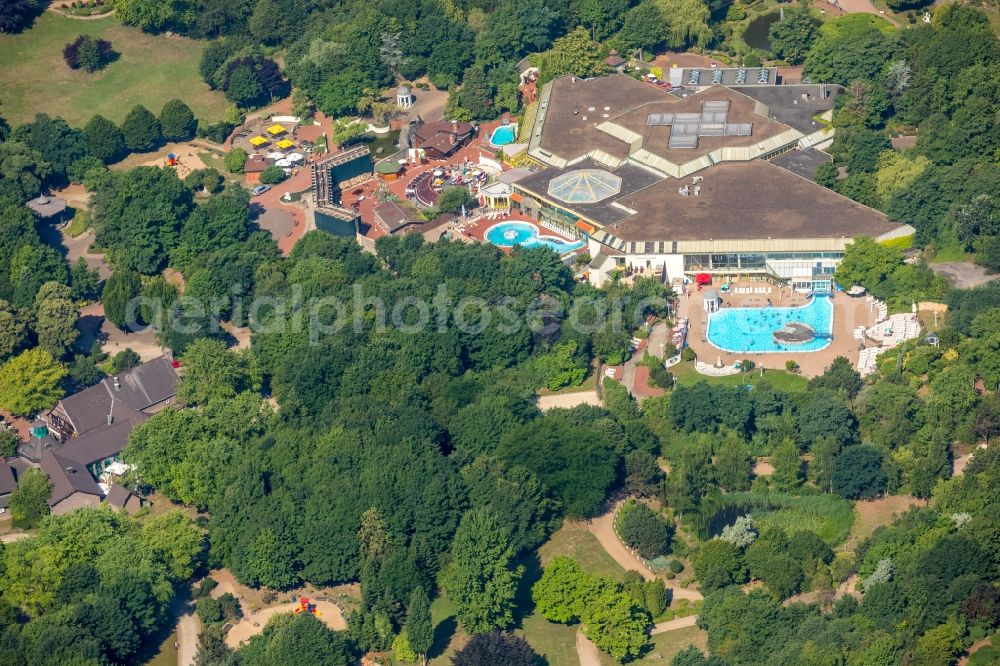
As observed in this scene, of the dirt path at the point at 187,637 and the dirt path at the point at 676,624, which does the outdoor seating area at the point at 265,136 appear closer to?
the dirt path at the point at 187,637

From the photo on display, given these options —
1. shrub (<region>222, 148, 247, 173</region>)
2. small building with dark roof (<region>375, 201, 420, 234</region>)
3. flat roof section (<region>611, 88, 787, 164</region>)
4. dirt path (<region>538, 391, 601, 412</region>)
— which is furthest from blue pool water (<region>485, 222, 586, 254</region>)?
shrub (<region>222, 148, 247, 173</region>)

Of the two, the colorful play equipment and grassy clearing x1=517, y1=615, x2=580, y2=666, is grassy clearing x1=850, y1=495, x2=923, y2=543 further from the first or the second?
the colorful play equipment

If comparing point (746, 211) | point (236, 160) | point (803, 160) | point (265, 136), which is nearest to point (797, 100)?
point (803, 160)

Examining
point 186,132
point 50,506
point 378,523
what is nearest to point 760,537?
point 378,523

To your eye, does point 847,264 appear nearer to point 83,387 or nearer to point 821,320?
point 821,320

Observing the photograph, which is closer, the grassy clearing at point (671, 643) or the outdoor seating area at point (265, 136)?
the grassy clearing at point (671, 643)

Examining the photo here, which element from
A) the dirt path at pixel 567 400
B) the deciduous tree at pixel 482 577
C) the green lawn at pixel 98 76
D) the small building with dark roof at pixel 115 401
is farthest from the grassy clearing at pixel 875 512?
the green lawn at pixel 98 76
